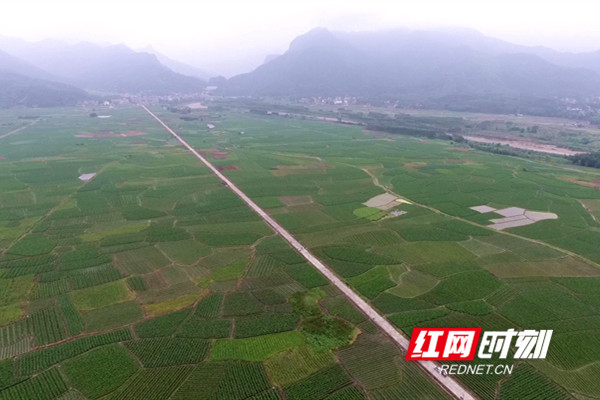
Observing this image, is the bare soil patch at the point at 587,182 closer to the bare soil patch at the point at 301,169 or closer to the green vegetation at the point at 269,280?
the green vegetation at the point at 269,280

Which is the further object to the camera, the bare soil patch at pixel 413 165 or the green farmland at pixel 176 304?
the bare soil patch at pixel 413 165

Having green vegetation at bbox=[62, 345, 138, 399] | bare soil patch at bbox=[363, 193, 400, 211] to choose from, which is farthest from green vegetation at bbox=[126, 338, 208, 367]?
bare soil patch at bbox=[363, 193, 400, 211]

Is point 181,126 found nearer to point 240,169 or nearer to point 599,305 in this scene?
point 240,169

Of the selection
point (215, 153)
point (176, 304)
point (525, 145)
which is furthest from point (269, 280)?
point (525, 145)

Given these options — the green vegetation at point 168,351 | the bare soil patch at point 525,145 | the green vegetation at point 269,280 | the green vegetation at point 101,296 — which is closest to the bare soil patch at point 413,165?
the green vegetation at point 269,280

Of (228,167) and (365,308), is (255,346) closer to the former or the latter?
(365,308)

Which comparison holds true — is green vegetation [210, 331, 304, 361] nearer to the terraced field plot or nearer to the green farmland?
the green farmland
